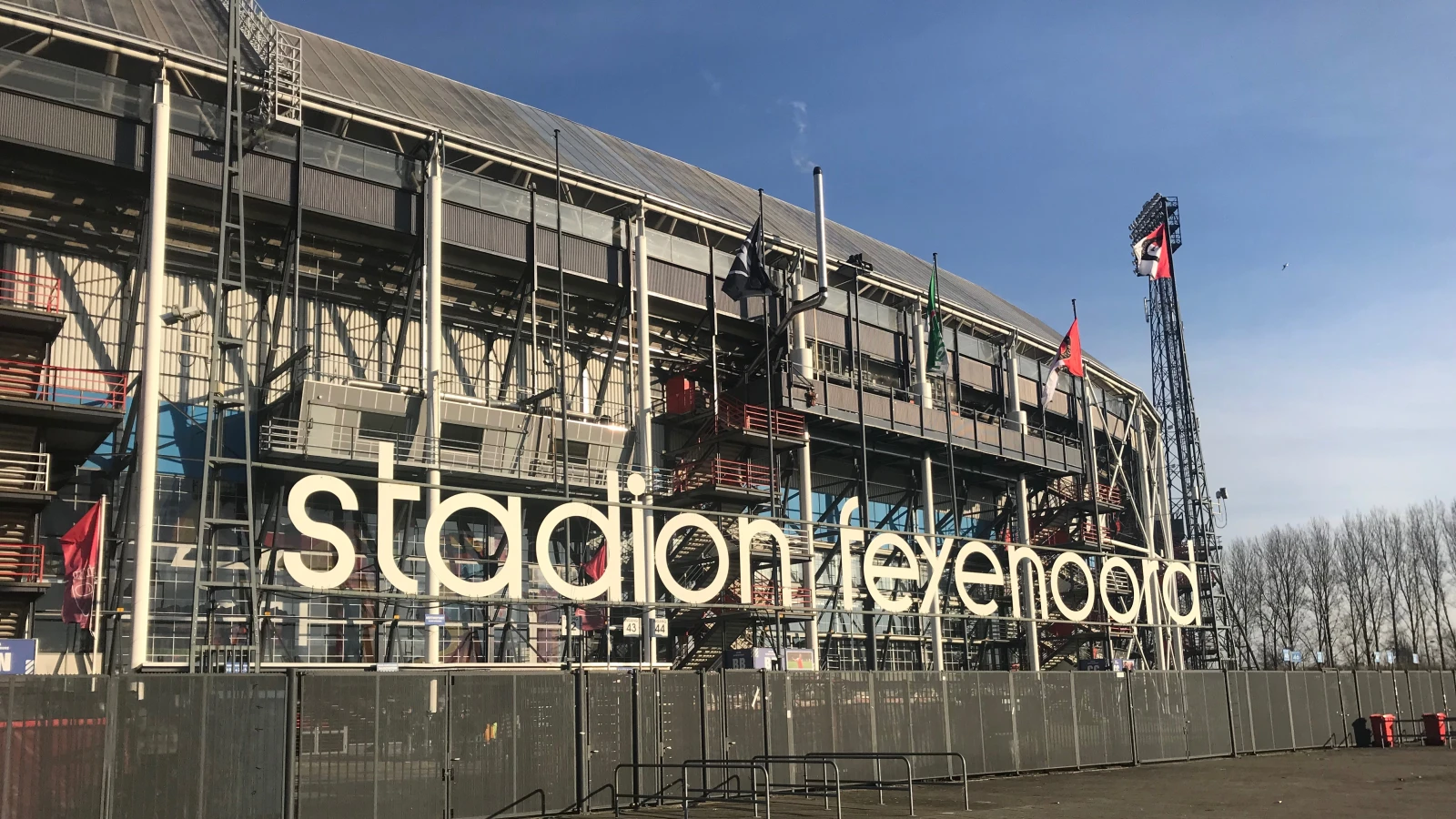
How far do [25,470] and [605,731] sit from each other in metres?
16.6

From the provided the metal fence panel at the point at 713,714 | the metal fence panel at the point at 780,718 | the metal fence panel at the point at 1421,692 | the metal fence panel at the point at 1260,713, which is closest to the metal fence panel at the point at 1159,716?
the metal fence panel at the point at 1260,713

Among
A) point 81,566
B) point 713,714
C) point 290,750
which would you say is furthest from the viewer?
point 81,566

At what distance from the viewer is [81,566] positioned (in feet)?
101

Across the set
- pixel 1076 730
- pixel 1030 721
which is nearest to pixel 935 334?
pixel 1076 730

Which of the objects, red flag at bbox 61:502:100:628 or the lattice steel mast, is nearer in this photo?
red flag at bbox 61:502:100:628

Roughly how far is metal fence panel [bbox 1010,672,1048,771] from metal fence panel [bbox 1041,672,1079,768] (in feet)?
Answer: 0.60

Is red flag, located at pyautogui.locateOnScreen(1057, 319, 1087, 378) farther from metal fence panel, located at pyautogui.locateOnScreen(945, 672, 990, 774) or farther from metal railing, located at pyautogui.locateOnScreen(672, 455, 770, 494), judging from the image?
metal fence panel, located at pyautogui.locateOnScreen(945, 672, 990, 774)

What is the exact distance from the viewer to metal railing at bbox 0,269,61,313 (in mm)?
32062

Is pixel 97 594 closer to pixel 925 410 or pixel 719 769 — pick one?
pixel 719 769

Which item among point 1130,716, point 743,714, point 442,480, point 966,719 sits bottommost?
point 1130,716

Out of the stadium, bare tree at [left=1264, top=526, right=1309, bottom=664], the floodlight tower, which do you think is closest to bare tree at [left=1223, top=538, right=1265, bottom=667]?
bare tree at [left=1264, top=526, right=1309, bottom=664]

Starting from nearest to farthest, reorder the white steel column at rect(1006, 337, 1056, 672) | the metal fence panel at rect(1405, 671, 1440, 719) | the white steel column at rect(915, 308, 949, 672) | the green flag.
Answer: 1. the metal fence panel at rect(1405, 671, 1440, 719)
2. the green flag
3. the white steel column at rect(915, 308, 949, 672)
4. the white steel column at rect(1006, 337, 1056, 672)

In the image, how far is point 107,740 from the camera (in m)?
16.3

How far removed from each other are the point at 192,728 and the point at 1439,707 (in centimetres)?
4791
